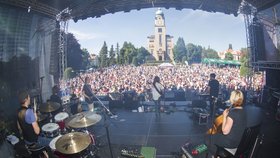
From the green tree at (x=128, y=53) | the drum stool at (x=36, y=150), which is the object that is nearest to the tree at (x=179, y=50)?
the green tree at (x=128, y=53)

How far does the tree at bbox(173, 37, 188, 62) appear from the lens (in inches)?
3602

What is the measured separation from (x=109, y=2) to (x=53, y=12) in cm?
260

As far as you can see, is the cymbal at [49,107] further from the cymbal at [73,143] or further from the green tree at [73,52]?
the green tree at [73,52]

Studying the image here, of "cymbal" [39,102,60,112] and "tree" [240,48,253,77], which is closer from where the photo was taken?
"cymbal" [39,102,60,112]

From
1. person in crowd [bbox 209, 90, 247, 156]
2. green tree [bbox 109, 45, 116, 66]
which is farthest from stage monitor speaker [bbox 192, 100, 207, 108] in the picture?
green tree [bbox 109, 45, 116, 66]

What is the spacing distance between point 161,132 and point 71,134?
3.30 m

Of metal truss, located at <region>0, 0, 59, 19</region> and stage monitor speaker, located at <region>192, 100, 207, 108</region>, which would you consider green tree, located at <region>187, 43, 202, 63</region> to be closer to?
stage monitor speaker, located at <region>192, 100, 207, 108</region>

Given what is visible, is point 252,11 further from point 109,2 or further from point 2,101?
point 2,101

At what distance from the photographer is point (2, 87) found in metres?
6.94

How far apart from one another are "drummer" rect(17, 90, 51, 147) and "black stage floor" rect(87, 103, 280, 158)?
1.27 metres

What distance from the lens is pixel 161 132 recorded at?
682 cm

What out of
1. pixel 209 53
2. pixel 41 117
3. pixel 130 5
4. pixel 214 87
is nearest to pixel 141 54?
pixel 209 53

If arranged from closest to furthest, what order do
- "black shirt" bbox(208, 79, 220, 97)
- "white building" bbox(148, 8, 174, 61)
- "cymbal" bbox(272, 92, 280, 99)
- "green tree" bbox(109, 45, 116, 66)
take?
"black shirt" bbox(208, 79, 220, 97), "cymbal" bbox(272, 92, 280, 99), "green tree" bbox(109, 45, 116, 66), "white building" bbox(148, 8, 174, 61)

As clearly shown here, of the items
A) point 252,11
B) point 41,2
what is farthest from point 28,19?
point 252,11
